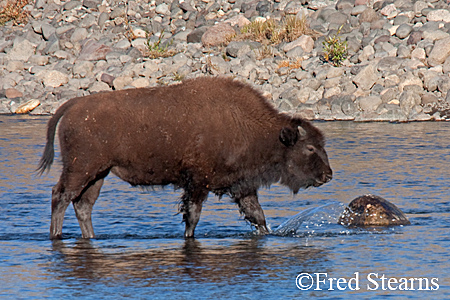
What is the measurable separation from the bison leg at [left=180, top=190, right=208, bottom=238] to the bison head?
1102mm

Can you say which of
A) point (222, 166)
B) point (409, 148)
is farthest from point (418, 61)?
point (222, 166)

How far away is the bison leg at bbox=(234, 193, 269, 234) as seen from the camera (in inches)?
361

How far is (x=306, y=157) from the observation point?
9.30 m

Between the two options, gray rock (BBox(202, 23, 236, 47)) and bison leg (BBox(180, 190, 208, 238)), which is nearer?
bison leg (BBox(180, 190, 208, 238))

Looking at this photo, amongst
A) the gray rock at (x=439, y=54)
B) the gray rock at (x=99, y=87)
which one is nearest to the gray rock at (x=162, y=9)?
the gray rock at (x=99, y=87)

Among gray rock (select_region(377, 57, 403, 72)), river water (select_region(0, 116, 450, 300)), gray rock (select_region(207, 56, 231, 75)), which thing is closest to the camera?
river water (select_region(0, 116, 450, 300))

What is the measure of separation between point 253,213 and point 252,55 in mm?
15953

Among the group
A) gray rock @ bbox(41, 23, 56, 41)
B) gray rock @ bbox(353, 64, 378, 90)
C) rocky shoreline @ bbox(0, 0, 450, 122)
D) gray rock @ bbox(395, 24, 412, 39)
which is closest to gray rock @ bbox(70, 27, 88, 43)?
rocky shoreline @ bbox(0, 0, 450, 122)

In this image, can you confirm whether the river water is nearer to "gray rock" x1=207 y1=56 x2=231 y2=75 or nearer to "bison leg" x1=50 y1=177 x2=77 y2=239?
"bison leg" x1=50 y1=177 x2=77 y2=239

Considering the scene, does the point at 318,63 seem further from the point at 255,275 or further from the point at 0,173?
the point at 255,275

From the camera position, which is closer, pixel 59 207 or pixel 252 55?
pixel 59 207

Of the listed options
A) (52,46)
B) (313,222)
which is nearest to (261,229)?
(313,222)

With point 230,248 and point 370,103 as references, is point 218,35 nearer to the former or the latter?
point 370,103

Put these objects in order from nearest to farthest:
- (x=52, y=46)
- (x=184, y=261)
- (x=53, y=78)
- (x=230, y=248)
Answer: (x=184, y=261) → (x=230, y=248) → (x=53, y=78) → (x=52, y=46)
